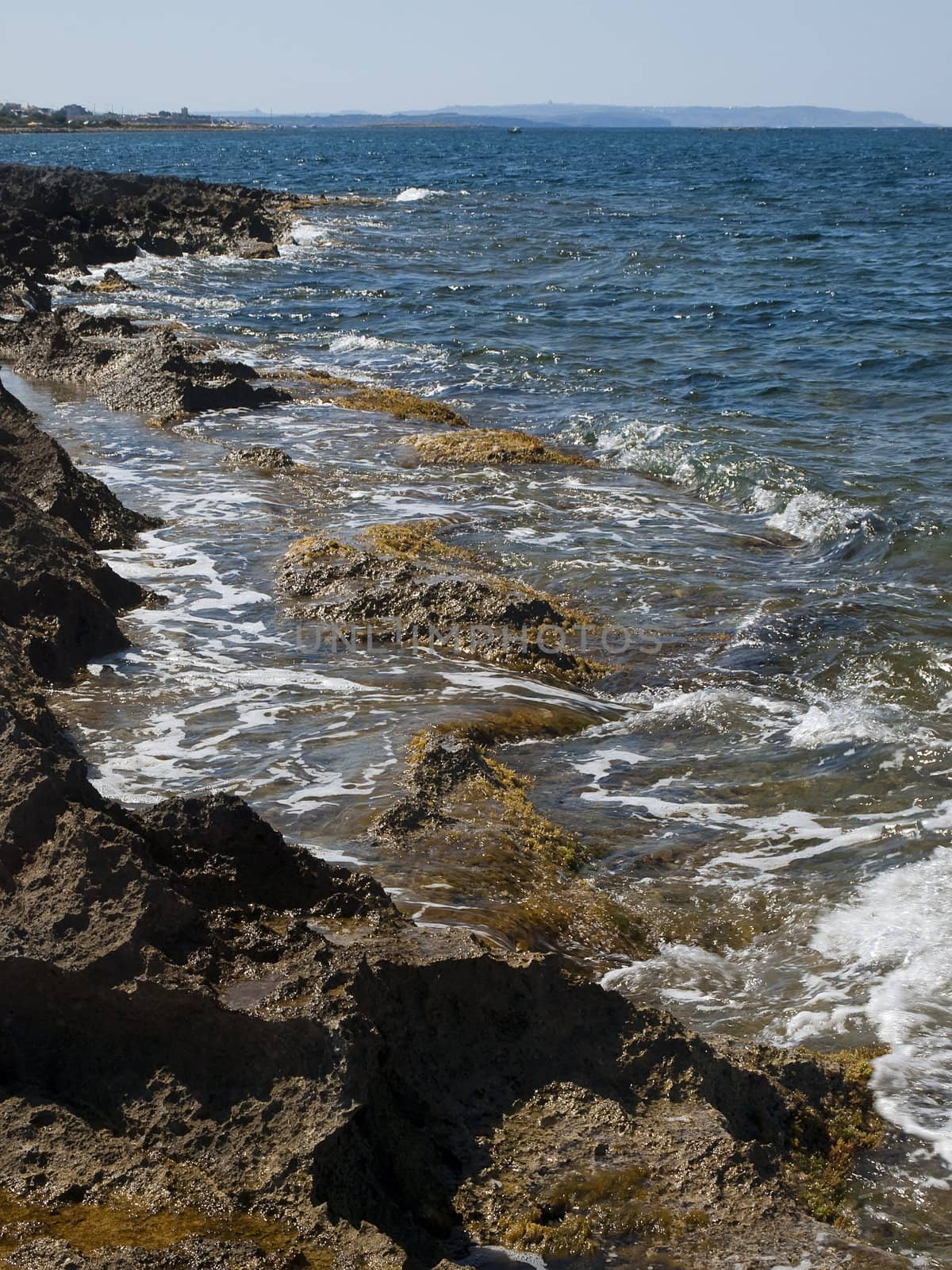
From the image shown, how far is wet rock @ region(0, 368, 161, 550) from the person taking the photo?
9.12 meters

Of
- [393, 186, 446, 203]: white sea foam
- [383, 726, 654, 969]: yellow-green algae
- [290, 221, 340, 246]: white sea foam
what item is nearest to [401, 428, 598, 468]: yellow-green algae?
[383, 726, 654, 969]: yellow-green algae

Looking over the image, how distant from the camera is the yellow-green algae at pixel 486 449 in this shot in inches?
516

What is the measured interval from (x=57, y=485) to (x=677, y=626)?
15.3 ft

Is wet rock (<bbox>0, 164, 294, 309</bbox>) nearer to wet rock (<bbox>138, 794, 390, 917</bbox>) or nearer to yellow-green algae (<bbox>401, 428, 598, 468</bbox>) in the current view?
yellow-green algae (<bbox>401, 428, 598, 468</bbox>)

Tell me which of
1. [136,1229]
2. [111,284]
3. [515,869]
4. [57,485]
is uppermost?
[111,284]

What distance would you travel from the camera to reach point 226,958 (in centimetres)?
352

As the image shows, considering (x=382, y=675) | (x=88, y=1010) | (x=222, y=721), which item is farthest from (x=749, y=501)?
(x=88, y=1010)

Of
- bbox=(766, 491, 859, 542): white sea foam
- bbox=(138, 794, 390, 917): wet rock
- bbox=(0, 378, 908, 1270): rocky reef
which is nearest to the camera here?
bbox=(0, 378, 908, 1270): rocky reef

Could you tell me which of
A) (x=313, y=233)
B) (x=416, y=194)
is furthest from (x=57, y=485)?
(x=416, y=194)

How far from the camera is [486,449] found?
13.2 metres

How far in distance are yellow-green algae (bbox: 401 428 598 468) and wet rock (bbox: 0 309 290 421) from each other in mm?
2767

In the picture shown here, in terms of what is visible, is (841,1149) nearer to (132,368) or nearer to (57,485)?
(57,485)

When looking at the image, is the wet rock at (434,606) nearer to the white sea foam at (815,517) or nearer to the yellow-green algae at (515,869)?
the yellow-green algae at (515,869)

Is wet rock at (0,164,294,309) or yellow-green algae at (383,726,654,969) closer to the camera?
yellow-green algae at (383,726,654,969)
